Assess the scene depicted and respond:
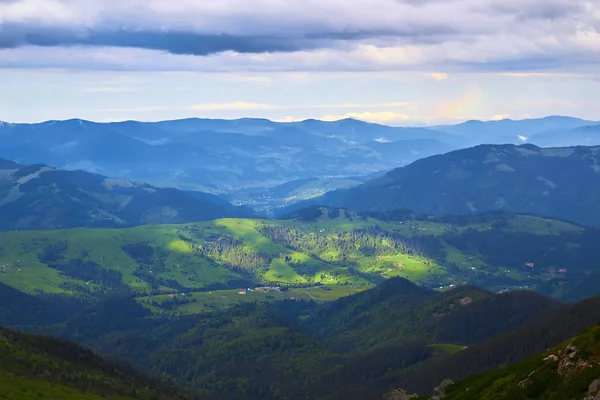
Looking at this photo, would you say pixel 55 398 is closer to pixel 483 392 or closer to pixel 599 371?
pixel 483 392

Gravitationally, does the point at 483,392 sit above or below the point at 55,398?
above

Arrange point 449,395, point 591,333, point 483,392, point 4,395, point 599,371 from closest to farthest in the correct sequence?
point 599,371, point 591,333, point 483,392, point 449,395, point 4,395

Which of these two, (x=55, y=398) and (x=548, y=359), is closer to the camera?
(x=548, y=359)

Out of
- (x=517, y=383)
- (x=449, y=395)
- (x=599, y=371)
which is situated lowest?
(x=449, y=395)

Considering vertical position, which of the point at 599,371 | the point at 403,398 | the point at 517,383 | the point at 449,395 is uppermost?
the point at 599,371

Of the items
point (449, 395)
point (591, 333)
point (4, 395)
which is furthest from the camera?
point (4, 395)

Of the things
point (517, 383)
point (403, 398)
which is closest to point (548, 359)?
point (517, 383)

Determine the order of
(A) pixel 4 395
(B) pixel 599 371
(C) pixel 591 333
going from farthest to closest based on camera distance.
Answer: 1. (A) pixel 4 395
2. (C) pixel 591 333
3. (B) pixel 599 371

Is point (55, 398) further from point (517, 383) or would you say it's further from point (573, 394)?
point (573, 394)

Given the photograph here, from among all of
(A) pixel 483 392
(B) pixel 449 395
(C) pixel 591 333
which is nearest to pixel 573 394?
(C) pixel 591 333
